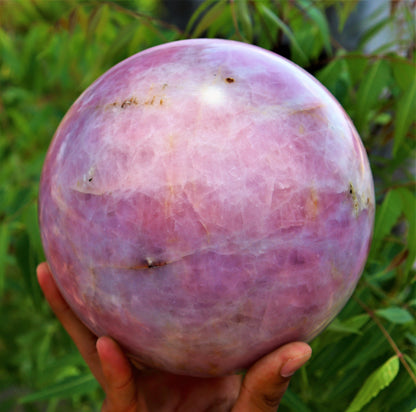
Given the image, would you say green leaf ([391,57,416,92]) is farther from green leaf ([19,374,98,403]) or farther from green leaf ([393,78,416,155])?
green leaf ([19,374,98,403])

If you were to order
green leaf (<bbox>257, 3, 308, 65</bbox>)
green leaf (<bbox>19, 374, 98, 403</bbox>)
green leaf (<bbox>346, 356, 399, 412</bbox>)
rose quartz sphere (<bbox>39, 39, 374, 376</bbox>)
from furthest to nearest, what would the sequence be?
green leaf (<bbox>19, 374, 98, 403</bbox>) → green leaf (<bbox>257, 3, 308, 65</bbox>) → green leaf (<bbox>346, 356, 399, 412</bbox>) → rose quartz sphere (<bbox>39, 39, 374, 376</bbox>)

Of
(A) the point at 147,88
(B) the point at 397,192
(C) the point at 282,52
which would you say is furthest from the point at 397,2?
(A) the point at 147,88

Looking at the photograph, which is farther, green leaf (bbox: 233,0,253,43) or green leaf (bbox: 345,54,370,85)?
green leaf (bbox: 345,54,370,85)

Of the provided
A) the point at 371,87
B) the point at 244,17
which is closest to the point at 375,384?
the point at 371,87

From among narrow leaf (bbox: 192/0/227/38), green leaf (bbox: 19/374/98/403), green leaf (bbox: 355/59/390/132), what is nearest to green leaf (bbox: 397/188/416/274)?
green leaf (bbox: 355/59/390/132)

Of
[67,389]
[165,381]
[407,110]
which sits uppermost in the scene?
[407,110]

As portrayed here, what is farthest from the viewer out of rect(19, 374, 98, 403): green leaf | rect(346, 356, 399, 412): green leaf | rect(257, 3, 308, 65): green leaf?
rect(19, 374, 98, 403): green leaf

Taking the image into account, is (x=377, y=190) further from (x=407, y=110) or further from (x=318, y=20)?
(x=318, y=20)
